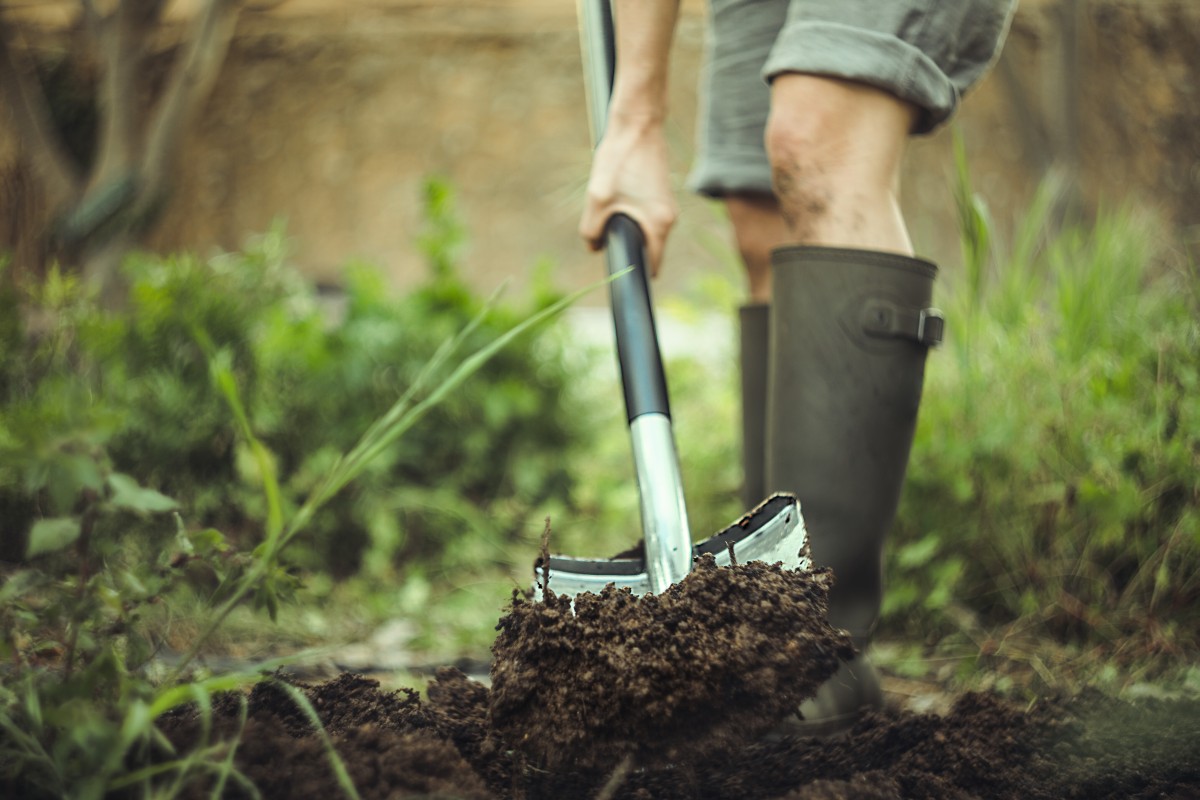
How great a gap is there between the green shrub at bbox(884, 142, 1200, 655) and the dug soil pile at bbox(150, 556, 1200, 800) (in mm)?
588

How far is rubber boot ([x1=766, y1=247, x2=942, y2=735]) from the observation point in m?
1.16

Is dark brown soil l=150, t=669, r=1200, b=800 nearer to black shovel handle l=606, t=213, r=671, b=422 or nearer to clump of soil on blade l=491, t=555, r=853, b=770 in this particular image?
clump of soil on blade l=491, t=555, r=853, b=770

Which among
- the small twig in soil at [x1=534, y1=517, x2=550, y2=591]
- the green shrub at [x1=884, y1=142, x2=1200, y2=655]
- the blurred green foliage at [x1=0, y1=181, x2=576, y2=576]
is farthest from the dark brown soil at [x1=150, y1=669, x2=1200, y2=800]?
the blurred green foliage at [x1=0, y1=181, x2=576, y2=576]

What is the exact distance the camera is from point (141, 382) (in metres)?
2.02

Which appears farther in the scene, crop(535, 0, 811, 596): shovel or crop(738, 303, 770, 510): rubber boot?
crop(738, 303, 770, 510): rubber boot

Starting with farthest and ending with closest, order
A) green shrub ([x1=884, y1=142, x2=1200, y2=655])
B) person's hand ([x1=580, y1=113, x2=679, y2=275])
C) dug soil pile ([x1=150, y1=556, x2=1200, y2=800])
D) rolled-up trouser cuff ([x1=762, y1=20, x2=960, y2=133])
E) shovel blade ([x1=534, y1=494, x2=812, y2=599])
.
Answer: green shrub ([x1=884, y1=142, x2=1200, y2=655]) < person's hand ([x1=580, y1=113, x2=679, y2=275]) < rolled-up trouser cuff ([x1=762, y1=20, x2=960, y2=133]) < shovel blade ([x1=534, y1=494, x2=812, y2=599]) < dug soil pile ([x1=150, y1=556, x2=1200, y2=800])

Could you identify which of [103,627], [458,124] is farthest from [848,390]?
[458,124]

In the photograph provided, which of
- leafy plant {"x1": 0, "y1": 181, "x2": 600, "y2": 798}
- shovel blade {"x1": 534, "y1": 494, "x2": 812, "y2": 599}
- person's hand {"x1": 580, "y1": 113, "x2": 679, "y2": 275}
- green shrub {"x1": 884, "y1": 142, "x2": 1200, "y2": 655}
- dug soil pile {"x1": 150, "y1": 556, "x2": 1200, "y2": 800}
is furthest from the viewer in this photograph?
green shrub {"x1": 884, "y1": 142, "x2": 1200, "y2": 655}

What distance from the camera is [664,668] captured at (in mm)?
787

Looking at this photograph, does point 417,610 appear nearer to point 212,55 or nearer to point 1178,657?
point 1178,657

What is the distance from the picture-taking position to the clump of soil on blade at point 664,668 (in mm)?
794

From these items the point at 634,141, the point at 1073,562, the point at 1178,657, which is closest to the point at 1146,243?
the point at 1073,562

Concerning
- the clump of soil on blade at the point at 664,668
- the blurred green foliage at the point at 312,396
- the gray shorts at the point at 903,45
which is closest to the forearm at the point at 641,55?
the gray shorts at the point at 903,45

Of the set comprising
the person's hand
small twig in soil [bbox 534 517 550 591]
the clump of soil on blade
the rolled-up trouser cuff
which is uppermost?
the rolled-up trouser cuff
